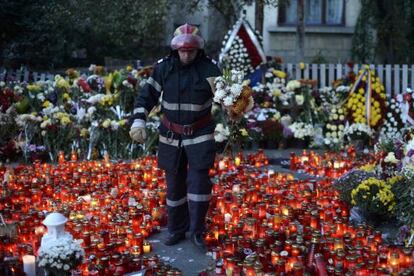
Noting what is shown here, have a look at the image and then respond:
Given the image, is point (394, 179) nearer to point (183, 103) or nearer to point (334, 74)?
point (183, 103)

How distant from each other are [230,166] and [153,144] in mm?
1760

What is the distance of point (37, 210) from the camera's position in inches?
286

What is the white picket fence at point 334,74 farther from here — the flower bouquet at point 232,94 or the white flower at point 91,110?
the flower bouquet at point 232,94

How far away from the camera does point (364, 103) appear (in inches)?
463

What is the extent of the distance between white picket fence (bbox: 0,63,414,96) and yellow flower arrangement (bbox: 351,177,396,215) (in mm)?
6350

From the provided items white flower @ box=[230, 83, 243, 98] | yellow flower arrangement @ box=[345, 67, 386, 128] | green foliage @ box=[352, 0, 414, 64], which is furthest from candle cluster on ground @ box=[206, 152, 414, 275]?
green foliage @ box=[352, 0, 414, 64]

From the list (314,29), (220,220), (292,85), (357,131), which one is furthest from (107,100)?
(314,29)

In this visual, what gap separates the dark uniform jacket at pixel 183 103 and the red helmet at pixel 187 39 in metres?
0.17

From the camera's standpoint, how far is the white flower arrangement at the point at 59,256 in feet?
15.3

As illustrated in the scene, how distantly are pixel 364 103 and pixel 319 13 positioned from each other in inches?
316

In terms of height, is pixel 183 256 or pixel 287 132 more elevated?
pixel 287 132

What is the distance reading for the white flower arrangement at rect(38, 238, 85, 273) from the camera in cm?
466

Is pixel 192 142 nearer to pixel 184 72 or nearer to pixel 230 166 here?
pixel 184 72

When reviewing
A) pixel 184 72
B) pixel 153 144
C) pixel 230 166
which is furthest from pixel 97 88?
pixel 184 72
